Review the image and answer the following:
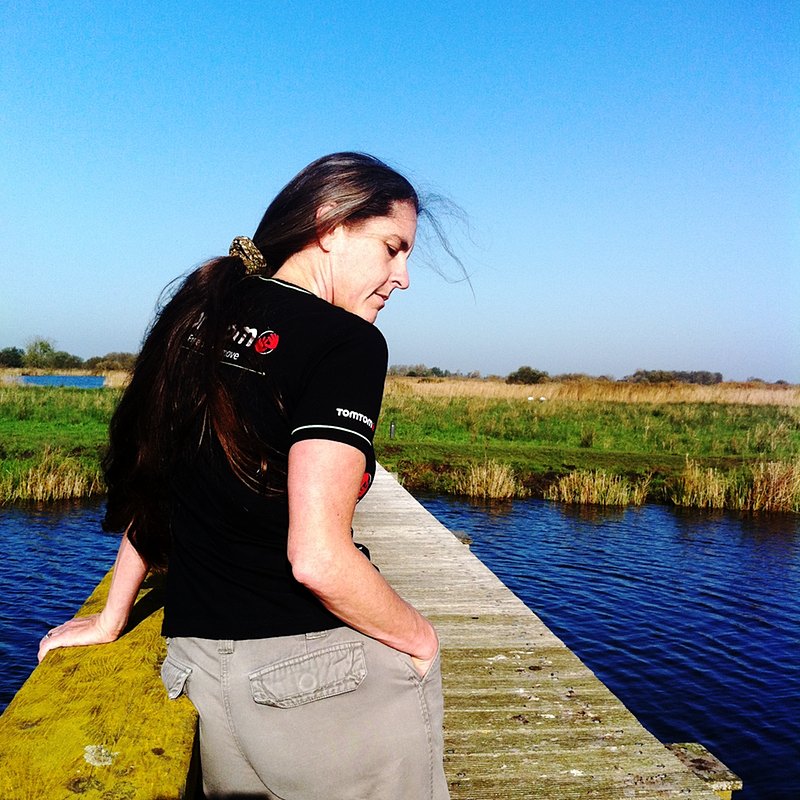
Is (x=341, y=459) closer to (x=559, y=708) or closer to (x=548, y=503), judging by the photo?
(x=559, y=708)

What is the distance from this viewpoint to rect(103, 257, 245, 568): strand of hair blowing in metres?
1.47

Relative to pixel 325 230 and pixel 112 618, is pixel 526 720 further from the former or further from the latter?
pixel 325 230

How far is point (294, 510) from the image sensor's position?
1278 mm

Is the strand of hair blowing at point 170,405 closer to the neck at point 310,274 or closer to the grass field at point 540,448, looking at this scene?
the neck at point 310,274

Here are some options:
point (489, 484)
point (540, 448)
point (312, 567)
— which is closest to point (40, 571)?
point (489, 484)

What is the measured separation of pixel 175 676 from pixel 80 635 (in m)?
0.73

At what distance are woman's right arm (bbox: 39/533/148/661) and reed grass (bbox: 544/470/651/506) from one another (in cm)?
1363

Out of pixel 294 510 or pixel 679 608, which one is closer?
pixel 294 510

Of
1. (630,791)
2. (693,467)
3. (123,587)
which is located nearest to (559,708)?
(630,791)

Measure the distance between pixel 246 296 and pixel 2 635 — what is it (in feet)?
25.8

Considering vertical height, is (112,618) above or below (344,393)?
below

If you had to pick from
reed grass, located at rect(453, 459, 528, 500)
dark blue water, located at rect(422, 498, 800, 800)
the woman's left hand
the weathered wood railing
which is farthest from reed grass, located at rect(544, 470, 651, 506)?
the woman's left hand

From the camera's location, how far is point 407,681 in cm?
145

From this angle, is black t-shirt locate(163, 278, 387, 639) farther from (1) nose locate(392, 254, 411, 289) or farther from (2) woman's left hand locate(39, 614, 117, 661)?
(2) woman's left hand locate(39, 614, 117, 661)
